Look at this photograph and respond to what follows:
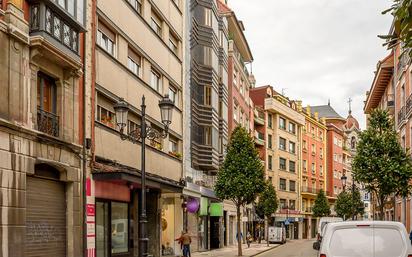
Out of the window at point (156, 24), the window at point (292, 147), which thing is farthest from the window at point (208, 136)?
the window at point (292, 147)

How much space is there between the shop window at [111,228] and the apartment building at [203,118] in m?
8.90

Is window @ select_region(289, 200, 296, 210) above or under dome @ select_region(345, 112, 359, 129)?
under

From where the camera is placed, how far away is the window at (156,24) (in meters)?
28.4

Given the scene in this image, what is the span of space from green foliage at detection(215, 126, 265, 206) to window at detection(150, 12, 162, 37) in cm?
761

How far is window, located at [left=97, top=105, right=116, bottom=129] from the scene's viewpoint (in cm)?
2129

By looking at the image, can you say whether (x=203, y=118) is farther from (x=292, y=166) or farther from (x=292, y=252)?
(x=292, y=166)

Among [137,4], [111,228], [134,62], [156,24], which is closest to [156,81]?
[156,24]

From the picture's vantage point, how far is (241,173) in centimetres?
3281

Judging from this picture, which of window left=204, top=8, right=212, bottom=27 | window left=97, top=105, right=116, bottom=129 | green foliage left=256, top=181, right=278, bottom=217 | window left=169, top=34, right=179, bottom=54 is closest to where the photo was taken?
window left=97, top=105, right=116, bottom=129

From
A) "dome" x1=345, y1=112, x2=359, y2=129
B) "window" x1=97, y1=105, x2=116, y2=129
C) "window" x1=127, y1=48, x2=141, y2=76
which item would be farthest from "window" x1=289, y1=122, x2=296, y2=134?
"window" x1=97, y1=105, x2=116, y2=129

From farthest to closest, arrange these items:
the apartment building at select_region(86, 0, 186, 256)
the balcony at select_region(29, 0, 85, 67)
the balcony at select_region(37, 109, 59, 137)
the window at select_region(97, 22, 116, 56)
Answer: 1. the window at select_region(97, 22, 116, 56)
2. the apartment building at select_region(86, 0, 186, 256)
3. the balcony at select_region(37, 109, 59, 137)
4. the balcony at select_region(29, 0, 85, 67)

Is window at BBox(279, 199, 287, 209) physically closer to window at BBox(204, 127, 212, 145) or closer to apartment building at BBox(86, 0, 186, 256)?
window at BBox(204, 127, 212, 145)

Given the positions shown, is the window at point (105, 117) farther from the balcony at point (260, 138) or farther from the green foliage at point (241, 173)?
the balcony at point (260, 138)

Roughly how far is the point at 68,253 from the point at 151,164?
30.4ft
